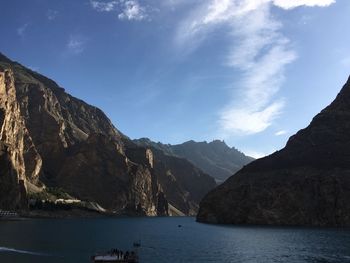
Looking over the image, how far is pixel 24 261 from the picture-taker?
95.2 meters

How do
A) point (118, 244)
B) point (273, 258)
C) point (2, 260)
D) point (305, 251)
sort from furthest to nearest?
point (118, 244) < point (305, 251) < point (273, 258) < point (2, 260)

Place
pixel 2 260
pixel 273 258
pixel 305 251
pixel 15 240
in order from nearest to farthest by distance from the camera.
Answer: pixel 2 260
pixel 273 258
pixel 305 251
pixel 15 240

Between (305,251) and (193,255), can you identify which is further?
(305,251)

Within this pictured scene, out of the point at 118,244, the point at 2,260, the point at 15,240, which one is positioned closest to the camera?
the point at 2,260

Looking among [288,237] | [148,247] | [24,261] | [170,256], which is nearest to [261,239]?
[288,237]

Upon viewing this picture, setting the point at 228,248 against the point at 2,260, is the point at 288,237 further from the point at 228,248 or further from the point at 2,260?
the point at 2,260

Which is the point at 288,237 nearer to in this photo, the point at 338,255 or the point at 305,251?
the point at 305,251

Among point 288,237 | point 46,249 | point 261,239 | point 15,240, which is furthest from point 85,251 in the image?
point 288,237

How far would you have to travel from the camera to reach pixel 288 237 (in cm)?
17312

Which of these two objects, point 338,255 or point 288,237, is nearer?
point 338,255

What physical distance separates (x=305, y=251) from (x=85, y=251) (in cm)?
5586

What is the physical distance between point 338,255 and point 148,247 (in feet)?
169

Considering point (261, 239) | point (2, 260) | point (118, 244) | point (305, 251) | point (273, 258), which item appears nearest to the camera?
point (2, 260)

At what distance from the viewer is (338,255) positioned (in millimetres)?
118438
